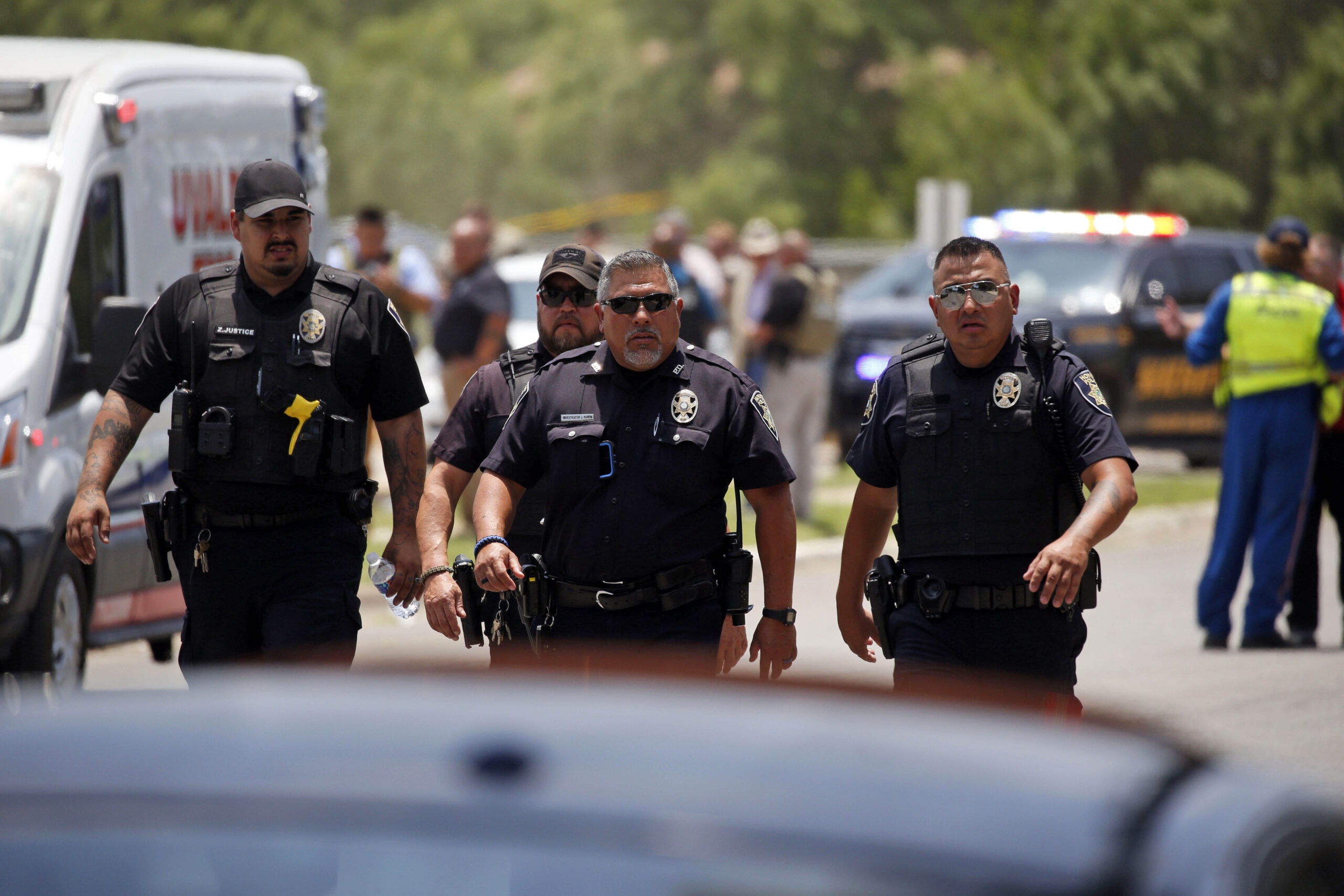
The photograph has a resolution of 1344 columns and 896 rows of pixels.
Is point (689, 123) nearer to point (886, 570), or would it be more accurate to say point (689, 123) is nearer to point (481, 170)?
point (481, 170)

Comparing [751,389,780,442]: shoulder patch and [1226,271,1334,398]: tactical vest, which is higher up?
[1226,271,1334,398]: tactical vest

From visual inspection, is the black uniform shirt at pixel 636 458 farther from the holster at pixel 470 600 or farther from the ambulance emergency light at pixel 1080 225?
the ambulance emergency light at pixel 1080 225

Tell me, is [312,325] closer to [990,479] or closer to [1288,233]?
[990,479]

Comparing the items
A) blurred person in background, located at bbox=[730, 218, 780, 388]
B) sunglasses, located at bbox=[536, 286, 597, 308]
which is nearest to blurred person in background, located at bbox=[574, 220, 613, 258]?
blurred person in background, located at bbox=[730, 218, 780, 388]

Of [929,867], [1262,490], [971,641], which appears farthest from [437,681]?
[1262,490]

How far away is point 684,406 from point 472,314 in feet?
21.7

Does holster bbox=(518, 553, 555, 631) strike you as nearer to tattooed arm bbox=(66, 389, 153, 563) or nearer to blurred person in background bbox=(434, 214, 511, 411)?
tattooed arm bbox=(66, 389, 153, 563)

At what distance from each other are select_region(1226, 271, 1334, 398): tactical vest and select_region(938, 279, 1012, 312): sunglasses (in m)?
4.59

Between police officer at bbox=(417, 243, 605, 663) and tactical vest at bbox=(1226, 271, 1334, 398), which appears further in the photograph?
tactical vest at bbox=(1226, 271, 1334, 398)

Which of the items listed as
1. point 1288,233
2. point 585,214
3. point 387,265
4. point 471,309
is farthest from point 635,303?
point 585,214

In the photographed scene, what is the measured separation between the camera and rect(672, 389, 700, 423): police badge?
4.72 m

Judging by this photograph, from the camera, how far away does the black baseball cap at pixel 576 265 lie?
546cm

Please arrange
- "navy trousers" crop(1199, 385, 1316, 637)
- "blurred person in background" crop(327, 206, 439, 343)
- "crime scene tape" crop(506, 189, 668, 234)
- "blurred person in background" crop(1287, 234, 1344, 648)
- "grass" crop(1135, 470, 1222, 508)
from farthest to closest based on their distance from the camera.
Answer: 1. "crime scene tape" crop(506, 189, 668, 234)
2. "grass" crop(1135, 470, 1222, 508)
3. "blurred person in background" crop(327, 206, 439, 343)
4. "blurred person in background" crop(1287, 234, 1344, 648)
5. "navy trousers" crop(1199, 385, 1316, 637)

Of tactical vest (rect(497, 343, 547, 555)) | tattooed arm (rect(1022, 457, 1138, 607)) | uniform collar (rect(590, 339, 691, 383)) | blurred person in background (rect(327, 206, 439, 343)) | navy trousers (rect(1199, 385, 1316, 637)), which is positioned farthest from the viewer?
blurred person in background (rect(327, 206, 439, 343))
